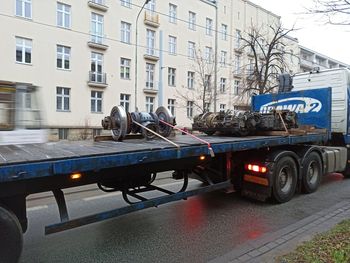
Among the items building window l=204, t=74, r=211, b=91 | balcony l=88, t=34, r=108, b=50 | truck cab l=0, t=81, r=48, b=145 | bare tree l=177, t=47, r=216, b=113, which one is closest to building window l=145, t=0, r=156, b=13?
balcony l=88, t=34, r=108, b=50

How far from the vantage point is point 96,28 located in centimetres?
2881

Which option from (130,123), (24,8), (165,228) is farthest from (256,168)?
(24,8)

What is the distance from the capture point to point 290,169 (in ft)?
23.6

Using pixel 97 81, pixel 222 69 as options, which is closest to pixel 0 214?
pixel 97 81

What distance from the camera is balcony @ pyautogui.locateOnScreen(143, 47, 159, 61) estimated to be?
106 feet

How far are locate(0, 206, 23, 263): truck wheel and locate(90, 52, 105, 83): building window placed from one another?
1026 inches

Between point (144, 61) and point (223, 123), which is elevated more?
point (144, 61)

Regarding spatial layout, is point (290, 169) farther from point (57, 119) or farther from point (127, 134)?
point (57, 119)

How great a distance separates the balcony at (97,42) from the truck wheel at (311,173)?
23630mm

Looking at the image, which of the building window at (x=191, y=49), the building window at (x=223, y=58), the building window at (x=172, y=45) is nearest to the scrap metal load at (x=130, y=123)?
the building window at (x=172, y=45)

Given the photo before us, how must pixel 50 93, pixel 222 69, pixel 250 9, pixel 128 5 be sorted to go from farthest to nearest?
1. pixel 250 9
2. pixel 222 69
3. pixel 128 5
4. pixel 50 93

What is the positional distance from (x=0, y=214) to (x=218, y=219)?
3706mm

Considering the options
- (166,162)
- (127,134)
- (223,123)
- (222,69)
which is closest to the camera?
(166,162)

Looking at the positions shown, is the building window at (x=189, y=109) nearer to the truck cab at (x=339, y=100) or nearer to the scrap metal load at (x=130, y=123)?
the truck cab at (x=339, y=100)
